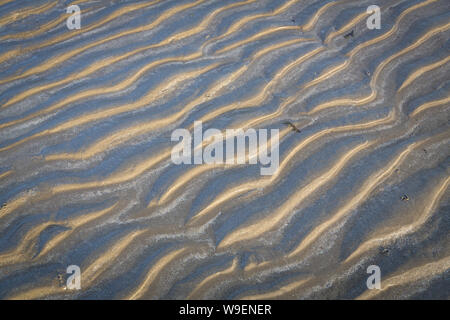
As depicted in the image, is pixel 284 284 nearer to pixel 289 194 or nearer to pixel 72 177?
pixel 289 194

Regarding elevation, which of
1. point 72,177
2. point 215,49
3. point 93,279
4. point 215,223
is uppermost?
point 215,49

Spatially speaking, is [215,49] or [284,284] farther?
[215,49]

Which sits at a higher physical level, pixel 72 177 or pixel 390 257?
pixel 72 177

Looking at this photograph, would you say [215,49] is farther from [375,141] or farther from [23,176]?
[23,176]
